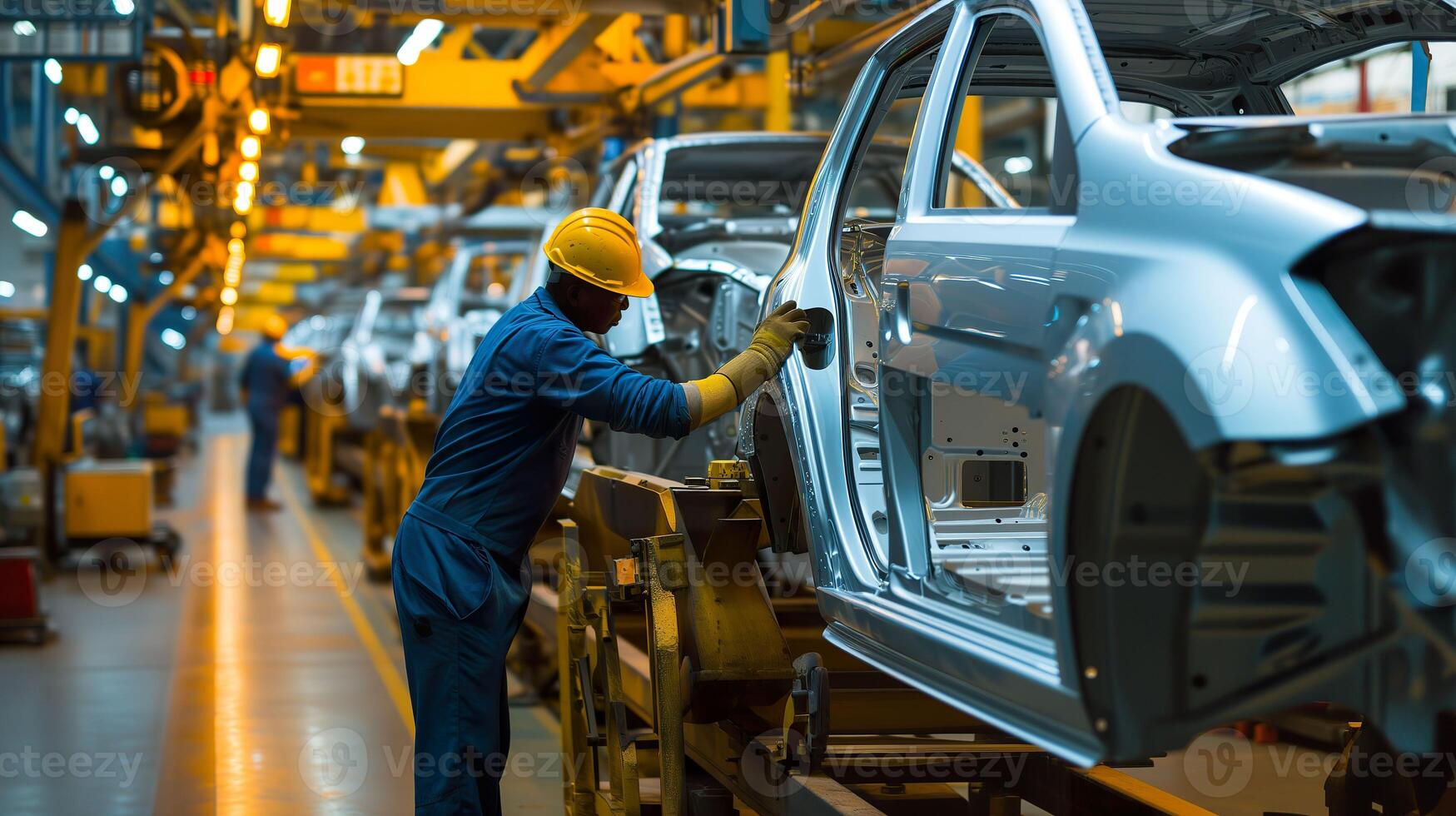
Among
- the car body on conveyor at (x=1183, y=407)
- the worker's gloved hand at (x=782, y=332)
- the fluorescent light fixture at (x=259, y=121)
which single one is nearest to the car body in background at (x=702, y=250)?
the worker's gloved hand at (x=782, y=332)

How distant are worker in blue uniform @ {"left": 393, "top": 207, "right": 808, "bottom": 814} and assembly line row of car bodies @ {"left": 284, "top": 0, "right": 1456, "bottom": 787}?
35 centimetres

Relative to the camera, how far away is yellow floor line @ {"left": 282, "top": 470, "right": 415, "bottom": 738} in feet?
21.1

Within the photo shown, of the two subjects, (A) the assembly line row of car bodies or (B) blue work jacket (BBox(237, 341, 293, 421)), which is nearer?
(A) the assembly line row of car bodies

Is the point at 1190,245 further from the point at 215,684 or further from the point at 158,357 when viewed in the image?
the point at 158,357

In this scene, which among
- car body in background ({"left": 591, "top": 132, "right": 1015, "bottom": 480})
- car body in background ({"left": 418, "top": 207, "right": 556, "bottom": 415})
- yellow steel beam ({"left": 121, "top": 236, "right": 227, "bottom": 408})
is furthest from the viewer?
yellow steel beam ({"left": 121, "top": 236, "right": 227, "bottom": 408})

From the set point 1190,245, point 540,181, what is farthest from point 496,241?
point 1190,245

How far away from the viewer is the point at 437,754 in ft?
11.0

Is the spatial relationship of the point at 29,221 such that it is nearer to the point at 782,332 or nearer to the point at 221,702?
the point at 221,702

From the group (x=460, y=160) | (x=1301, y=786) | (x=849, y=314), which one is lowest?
(x=1301, y=786)

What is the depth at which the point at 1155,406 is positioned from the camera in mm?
2135

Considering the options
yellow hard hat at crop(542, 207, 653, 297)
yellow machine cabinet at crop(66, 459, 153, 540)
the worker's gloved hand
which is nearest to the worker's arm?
the worker's gloved hand

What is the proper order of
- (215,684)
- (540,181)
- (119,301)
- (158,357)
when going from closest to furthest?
1. (215,684)
2. (540,181)
3. (119,301)
4. (158,357)

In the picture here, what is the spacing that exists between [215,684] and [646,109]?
412 cm

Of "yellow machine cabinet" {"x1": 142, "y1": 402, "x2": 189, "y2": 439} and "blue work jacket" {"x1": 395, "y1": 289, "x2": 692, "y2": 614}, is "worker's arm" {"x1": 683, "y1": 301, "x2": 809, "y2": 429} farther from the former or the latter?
"yellow machine cabinet" {"x1": 142, "y1": 402, "x2": 189, "y2": 439}
